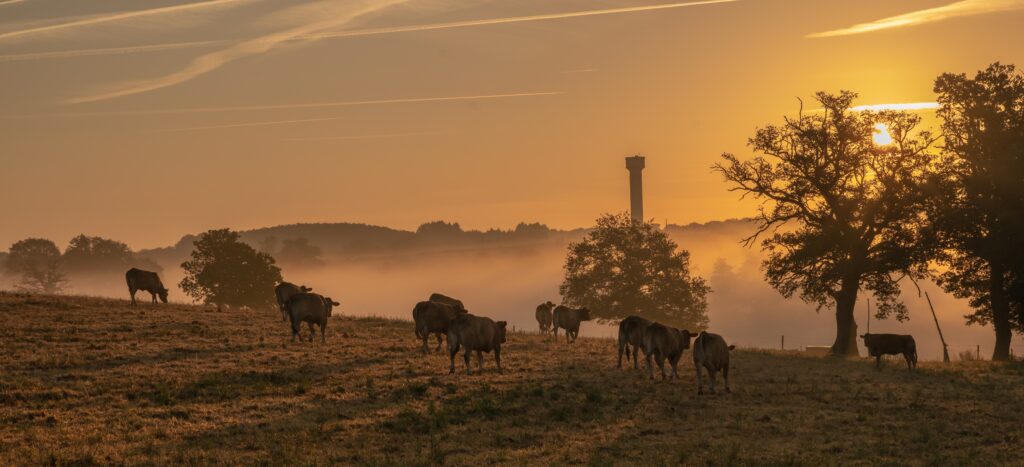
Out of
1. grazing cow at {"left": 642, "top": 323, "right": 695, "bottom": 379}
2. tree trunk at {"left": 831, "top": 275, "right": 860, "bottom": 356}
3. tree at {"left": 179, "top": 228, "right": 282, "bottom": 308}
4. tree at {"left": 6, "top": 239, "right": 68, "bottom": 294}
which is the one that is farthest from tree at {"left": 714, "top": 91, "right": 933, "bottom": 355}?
tree at {"left": 6, "top": 239, "right": 68, "bottom": 294}

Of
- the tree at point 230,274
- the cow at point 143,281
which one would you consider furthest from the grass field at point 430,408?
the tree at point 230,274

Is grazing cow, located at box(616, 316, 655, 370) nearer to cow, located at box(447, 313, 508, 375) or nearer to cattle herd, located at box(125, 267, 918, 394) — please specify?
cattle herd, located at box(125, 267, 918, 394)

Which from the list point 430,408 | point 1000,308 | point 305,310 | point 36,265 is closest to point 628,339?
point 430,408

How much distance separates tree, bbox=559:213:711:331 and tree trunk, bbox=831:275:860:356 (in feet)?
89.6

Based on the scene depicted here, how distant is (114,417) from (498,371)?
42.2 feet

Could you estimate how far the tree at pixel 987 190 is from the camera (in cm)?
4891

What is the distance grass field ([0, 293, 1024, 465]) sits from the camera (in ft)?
69.2

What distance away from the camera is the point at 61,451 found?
20.0 meters

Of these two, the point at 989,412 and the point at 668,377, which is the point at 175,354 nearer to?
the point at 668,377

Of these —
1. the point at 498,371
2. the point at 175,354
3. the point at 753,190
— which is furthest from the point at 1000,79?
the point at 175,354

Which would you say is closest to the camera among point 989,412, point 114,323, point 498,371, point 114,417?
point 114,417

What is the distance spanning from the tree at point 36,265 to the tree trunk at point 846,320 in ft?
376

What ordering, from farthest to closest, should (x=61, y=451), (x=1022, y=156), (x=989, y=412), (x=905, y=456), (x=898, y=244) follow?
(x=898, y=244), (x=1022, y=156), (x=989, y=412), (x=905, y=456), (x=61, y=451)

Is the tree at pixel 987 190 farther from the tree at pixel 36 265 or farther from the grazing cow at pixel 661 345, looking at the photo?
the tree at pixel 36 265
